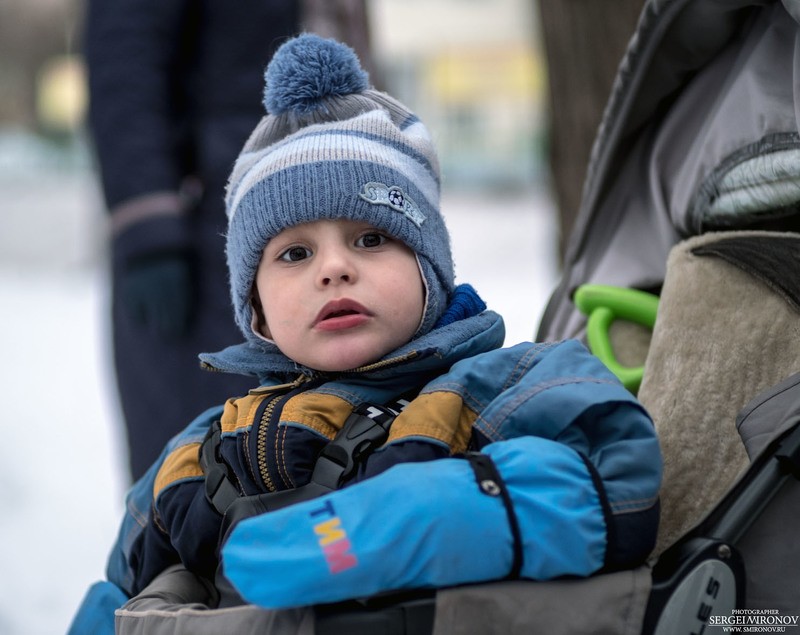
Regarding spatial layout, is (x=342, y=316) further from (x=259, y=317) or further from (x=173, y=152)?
(x=173, y=152)

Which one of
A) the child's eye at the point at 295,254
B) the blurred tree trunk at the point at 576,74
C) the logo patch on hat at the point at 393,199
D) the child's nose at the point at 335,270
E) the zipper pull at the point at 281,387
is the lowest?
the zipper pull at the point at 281,387

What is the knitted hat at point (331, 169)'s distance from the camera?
1.53 metres

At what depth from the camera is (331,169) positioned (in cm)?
154

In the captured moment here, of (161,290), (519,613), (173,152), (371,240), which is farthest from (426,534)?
(173,152)

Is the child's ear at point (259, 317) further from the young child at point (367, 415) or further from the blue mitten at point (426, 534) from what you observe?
the blue mitten at point (426, 534)

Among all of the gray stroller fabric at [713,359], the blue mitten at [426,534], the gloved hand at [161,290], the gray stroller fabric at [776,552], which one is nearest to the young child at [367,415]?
the blue mitten at [426,534]

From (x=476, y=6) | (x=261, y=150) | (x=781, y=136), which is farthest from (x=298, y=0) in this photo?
(x=476, y=6)

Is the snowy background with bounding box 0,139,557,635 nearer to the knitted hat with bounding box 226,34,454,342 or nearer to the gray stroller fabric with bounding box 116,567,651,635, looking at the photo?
the knitted hat with bounding box 226,34,454,342

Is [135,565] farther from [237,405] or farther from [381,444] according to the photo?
[381,444]

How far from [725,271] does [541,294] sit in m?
6.86

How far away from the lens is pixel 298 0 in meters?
2.44

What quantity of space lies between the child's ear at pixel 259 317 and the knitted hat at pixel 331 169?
0.02 m

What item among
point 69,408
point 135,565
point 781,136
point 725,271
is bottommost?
point 69,408

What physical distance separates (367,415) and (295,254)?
0.94 feet
